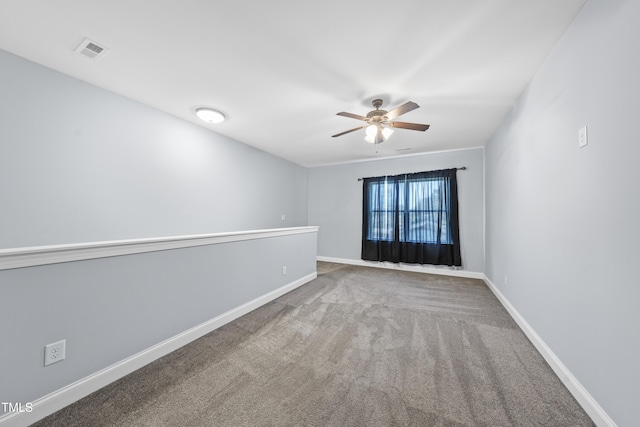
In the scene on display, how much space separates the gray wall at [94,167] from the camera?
6.43ft

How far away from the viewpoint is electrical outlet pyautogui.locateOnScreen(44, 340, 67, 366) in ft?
4.47

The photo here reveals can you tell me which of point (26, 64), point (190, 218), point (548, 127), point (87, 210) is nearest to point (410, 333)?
point (548, 127)

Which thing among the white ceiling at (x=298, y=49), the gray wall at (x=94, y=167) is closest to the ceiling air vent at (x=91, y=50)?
the white ceiling at (x=298, y=49)

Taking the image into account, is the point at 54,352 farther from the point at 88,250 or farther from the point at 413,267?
the point at 413,267

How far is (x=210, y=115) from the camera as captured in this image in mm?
2971

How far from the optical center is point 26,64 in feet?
6.59

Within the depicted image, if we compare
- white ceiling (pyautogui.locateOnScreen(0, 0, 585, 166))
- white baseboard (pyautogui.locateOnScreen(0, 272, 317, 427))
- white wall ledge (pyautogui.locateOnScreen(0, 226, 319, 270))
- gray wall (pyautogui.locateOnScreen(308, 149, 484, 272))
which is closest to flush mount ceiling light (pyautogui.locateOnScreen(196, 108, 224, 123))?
white ceiling (pyautogui.locateOnScreen(0, 0, 585, 166))

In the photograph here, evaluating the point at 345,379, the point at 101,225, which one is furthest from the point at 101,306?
the point at 345,379

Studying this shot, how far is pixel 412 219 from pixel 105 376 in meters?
4.84

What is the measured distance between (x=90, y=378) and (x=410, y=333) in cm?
257

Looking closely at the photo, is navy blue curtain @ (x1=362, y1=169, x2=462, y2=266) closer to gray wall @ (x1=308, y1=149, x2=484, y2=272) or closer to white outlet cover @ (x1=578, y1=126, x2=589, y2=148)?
gray wall @ (x1=308, y1=149, x2=484, y2=272)

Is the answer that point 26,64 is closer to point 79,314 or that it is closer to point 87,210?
point 87,210

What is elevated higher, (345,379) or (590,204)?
(590,204)

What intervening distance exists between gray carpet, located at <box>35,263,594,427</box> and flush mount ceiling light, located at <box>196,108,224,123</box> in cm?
252
